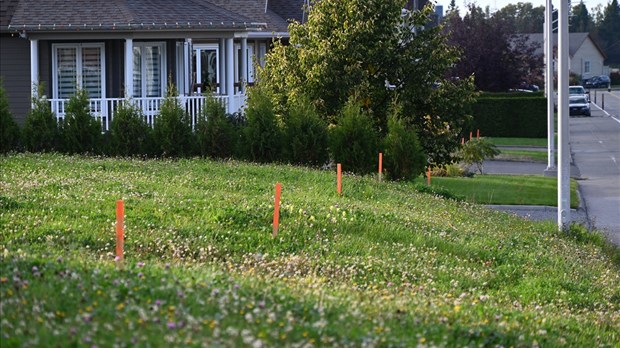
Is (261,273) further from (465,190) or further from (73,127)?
(465,190)

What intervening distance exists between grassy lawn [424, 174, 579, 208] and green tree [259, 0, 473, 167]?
1486 mm

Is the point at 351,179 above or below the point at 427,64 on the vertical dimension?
below

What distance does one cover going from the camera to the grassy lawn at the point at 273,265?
666cm

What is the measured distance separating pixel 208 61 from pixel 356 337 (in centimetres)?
3060

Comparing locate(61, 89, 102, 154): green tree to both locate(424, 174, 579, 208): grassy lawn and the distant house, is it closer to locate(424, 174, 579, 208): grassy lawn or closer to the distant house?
locate(424, 174, 579, 208): grassy lawn

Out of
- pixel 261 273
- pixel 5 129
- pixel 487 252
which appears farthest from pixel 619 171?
pixel 261 273

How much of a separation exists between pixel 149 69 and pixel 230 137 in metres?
7.46

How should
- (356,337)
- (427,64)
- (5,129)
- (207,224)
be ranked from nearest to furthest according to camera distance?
1. (356,337)
2. (207,224)
3. (5,129)
4. (427,64)

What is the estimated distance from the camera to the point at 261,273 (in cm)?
999

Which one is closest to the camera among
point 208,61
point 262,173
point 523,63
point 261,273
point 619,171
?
point 261,273

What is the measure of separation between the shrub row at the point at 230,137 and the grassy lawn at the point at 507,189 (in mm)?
2136

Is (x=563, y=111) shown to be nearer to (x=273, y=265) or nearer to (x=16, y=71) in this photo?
(x=273, y=265)

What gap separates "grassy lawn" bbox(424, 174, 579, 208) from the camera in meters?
25.1

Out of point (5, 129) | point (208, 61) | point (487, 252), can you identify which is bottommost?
point (487, 252)
